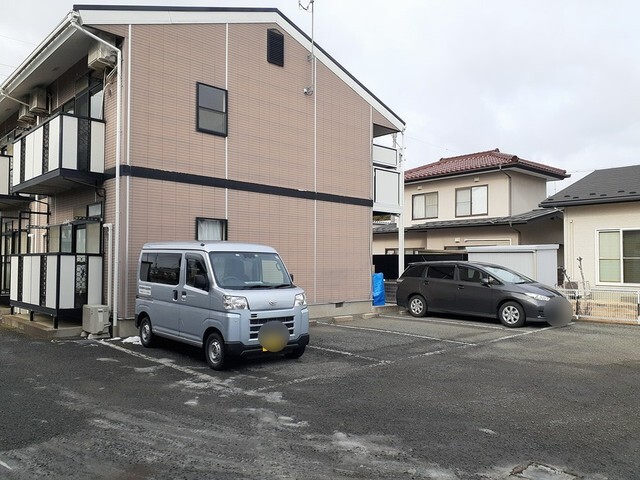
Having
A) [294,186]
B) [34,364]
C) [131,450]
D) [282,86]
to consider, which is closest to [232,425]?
[131,450]

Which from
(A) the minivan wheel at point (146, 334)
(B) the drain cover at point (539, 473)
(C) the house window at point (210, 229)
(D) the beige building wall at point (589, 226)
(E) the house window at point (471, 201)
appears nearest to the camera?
(B) the drain cover at point (539, 473)

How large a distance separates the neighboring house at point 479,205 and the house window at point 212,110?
12040 millimetres

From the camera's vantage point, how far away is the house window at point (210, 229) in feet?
36.4

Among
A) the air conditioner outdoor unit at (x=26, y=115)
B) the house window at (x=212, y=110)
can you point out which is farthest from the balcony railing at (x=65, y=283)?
the air conditioner outdoor unit at (x=26, y=115)

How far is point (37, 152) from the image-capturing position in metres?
10.9

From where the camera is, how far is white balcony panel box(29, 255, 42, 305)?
1045 cm

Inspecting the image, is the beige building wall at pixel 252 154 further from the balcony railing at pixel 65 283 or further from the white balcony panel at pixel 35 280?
the white balcony panel at pixel 35 280

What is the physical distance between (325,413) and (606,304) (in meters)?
10.0

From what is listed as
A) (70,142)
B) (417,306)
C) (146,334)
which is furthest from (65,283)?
(417,306)

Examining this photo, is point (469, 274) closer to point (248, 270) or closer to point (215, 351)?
point (248, 270)

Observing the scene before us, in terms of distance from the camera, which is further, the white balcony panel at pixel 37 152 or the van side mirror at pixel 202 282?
the white balcony panel at pixel 37 152

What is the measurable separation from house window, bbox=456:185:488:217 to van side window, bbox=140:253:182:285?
1585cm

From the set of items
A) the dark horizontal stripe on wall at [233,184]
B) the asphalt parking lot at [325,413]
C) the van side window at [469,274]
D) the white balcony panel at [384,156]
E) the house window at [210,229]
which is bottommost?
the asphalt parking lot at [325,413]

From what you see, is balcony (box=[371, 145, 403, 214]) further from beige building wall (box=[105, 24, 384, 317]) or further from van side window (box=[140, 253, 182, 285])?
van side window (box=[140, 253, 182, 285])
